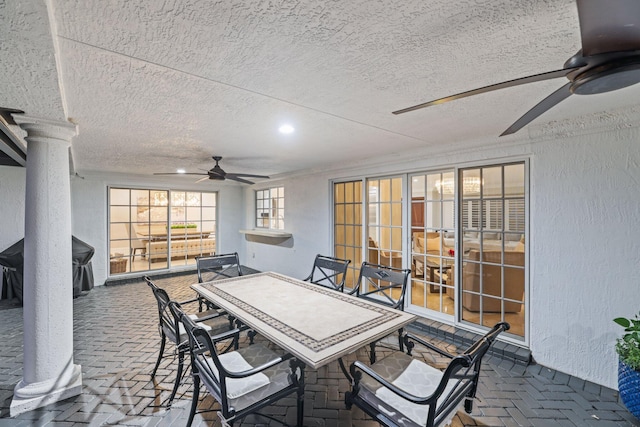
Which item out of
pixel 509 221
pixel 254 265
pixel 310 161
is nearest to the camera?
pixel 509 221

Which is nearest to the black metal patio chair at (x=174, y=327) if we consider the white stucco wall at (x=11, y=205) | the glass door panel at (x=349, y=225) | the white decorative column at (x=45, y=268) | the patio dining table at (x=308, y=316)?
the patio dining table at (x=308, y=316)

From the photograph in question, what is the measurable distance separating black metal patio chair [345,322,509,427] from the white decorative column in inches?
92.3

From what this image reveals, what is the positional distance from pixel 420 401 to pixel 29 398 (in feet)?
9.41

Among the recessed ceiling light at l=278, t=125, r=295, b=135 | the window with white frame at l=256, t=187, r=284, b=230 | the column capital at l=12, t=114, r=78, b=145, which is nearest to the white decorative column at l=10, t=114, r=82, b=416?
the column capital at l=12, t=114, r=78, b=145

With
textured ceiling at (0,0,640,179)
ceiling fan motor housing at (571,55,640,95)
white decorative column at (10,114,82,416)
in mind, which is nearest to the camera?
ceiling fan motor housing at (571,55,640,95)

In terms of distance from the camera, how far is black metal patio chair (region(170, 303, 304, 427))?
1.53 meters

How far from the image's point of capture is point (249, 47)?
1.37 metres

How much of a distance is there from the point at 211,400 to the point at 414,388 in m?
1.64

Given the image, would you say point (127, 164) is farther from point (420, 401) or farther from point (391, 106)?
point (420, 401)

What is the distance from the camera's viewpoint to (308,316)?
7.22 feet

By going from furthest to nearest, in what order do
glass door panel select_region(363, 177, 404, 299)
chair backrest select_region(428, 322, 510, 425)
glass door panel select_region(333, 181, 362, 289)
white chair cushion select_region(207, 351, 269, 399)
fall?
glass door panel select_region(333, 181, 362, 289)
glass door panel select_region(363, 177, 404, 299)
white chair cushion select_region(207, 351, 269, 399)
chair backrest select_region(428, 322, 510, 425)

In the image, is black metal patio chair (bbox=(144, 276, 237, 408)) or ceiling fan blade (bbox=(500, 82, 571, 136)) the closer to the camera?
ceiling fan blade (bbox=(500, 82, 571, 136))

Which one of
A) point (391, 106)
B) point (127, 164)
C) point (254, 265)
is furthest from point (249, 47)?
point (254, 265)

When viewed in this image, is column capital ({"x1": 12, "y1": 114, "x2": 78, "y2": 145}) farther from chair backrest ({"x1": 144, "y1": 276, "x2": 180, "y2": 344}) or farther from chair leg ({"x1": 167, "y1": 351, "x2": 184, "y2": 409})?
chair leg ({"x1": 167, "y1": 351, "x2": 184, "y2": 409})
